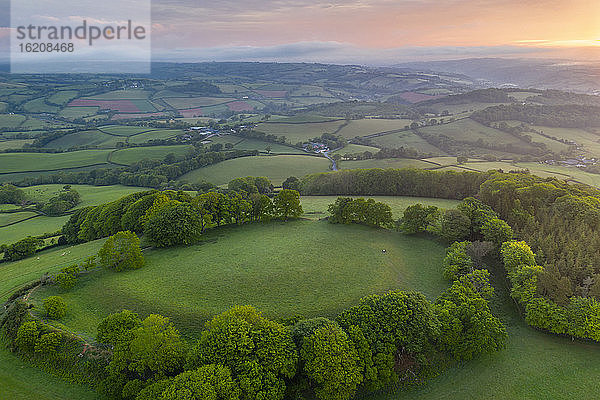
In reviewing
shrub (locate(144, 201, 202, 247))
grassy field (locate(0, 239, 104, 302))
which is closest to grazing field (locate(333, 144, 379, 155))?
shrub (locate(144, 201, 202, 247))

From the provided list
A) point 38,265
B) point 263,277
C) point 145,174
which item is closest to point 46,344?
point 263,277

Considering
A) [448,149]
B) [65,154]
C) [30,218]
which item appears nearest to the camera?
[30,218]

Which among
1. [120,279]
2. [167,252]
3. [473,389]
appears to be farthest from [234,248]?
[473,389]

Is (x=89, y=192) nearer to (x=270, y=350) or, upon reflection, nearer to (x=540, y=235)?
(x=270, y=350)

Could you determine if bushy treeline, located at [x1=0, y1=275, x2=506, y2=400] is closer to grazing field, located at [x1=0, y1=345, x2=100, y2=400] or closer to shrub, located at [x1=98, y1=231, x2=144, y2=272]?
grazing field, located at [x1=0, y1=345, x2=100, y2=400]

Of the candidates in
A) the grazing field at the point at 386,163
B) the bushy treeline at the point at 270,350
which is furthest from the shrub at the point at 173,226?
the grazing field at the point at 386,163

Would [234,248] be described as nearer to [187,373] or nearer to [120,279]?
[120,279]
